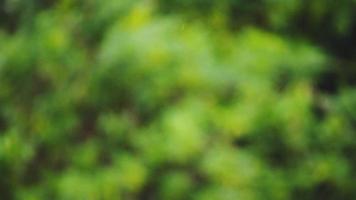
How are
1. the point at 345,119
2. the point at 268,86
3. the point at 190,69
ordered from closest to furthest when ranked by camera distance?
the point at 190,69, the point at 268,86, the point at 345,119

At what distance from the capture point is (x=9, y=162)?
159 centimetres

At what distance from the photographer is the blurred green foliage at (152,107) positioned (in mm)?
1570

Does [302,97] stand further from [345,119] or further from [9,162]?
[9,162]

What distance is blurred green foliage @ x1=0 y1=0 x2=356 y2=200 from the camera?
157cm

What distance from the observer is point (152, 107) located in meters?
1.64

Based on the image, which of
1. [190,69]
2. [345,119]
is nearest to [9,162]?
[190,69]

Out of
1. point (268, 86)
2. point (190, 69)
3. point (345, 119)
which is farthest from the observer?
point (345, 119)

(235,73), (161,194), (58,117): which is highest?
(235,73)

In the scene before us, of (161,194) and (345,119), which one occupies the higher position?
(345,119)

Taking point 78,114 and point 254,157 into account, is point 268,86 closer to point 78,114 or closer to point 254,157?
point 254,157

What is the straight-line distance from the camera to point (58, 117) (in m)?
1.63

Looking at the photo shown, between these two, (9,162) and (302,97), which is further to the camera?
(302,97)

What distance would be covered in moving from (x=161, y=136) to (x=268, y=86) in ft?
1.17

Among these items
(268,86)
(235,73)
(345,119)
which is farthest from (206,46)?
(345,119)
